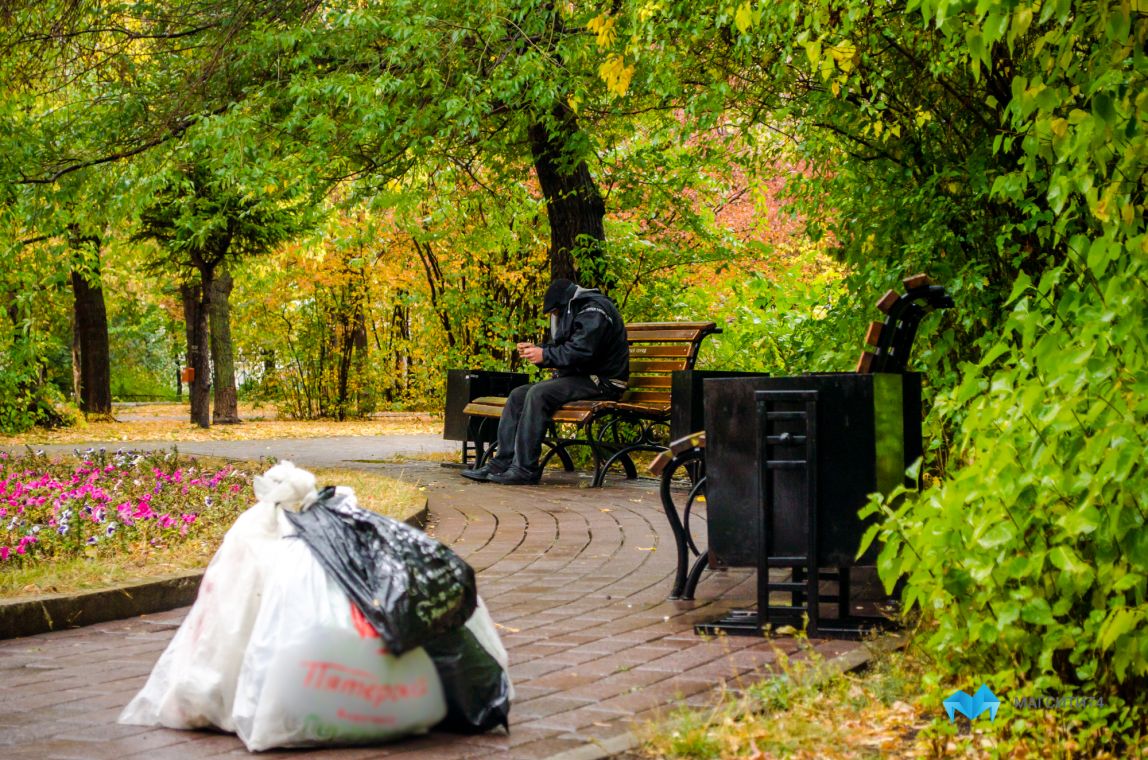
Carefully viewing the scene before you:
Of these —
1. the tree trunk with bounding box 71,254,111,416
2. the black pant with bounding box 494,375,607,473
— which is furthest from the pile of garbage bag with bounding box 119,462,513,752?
the tree trunk with bounding box 71,254,111,416

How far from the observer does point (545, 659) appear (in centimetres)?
472

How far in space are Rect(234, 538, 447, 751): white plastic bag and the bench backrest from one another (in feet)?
22.0

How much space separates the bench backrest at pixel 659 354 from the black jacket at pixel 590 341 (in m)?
0.19

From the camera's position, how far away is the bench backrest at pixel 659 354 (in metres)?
10.2

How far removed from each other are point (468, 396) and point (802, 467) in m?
7.51

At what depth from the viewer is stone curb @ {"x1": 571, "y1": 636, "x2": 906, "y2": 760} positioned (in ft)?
11.5

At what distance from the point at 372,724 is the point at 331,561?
48 cm

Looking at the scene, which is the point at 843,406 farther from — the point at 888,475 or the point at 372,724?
the point at 372,724

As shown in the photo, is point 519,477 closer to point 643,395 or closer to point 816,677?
point 643,395

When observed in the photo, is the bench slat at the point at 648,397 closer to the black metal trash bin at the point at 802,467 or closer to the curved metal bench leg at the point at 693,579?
the curved metal bench leg at the point at 693,579

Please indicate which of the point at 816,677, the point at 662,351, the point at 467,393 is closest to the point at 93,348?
the point at 467,393

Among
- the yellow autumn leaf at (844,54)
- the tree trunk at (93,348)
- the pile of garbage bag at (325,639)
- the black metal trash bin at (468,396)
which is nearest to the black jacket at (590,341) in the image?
the black metal trash bin at (468,396)

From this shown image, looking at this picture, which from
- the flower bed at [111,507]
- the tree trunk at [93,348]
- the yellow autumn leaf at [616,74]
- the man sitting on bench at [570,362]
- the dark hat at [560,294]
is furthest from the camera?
the tree trunk at [93,348]

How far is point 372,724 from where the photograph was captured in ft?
11.7
